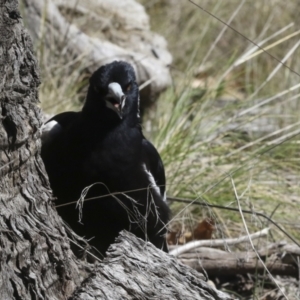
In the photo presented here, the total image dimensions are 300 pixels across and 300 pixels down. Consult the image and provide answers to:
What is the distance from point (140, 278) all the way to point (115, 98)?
112cm

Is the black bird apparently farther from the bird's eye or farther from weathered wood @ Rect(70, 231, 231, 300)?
weathered wood @ Rect(70, 231, 231, 300)

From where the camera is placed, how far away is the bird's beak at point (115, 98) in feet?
→ 10.6

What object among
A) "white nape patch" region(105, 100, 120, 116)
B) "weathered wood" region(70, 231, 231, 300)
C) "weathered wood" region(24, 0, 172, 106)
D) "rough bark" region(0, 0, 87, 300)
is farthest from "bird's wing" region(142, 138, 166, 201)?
"weathered wood" region(24, 0, 172, 106)

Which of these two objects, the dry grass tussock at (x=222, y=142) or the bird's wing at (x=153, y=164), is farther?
the dry grass tussock at (x=222, y=142)

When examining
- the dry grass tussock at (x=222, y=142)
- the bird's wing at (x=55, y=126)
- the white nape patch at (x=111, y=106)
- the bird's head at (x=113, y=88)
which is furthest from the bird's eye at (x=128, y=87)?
the dry grass tussock at (x=222, y=142)

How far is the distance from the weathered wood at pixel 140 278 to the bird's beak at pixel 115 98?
3.08 ft

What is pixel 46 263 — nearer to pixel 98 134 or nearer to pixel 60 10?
pixel 98 134

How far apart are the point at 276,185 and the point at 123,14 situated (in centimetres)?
224

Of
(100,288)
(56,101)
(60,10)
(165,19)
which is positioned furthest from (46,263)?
(165,19)

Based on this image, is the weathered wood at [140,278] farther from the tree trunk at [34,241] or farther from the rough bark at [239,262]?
the rough bark at [239,262]

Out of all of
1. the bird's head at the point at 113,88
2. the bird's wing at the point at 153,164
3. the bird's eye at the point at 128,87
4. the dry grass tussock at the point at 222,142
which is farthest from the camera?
the dry grass tussock at the point at 222,142

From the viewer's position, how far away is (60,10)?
5.50 m

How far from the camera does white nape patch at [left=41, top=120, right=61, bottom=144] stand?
3.31 m

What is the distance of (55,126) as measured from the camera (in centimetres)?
337
